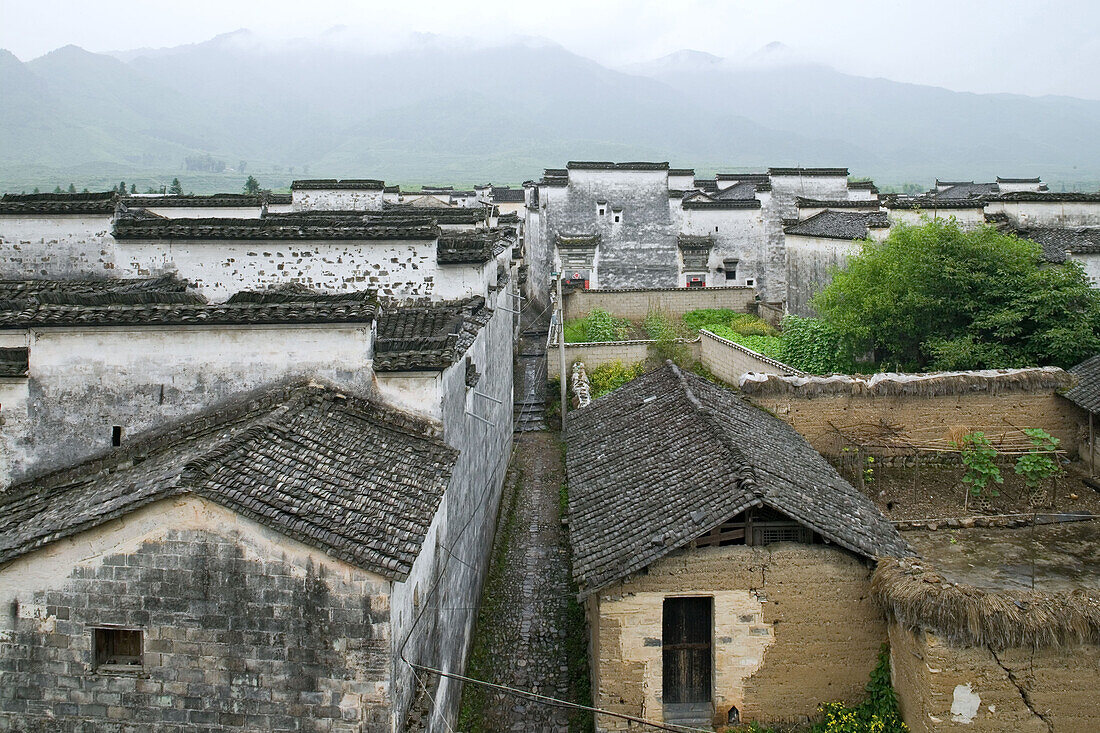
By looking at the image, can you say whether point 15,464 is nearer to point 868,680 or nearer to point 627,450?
point 627,450

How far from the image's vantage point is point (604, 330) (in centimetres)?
2733

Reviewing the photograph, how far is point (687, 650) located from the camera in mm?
9031

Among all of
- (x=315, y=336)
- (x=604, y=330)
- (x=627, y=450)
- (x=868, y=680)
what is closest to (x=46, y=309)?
(x=315, y=336)

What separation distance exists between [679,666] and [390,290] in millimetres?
7643

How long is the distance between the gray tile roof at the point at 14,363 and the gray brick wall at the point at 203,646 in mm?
3125

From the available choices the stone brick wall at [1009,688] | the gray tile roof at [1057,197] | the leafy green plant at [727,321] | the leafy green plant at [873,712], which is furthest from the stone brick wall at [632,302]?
the stone brick wall at [1009,688]

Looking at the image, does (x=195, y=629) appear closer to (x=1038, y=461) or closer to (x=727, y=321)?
(x=1038, y=461)

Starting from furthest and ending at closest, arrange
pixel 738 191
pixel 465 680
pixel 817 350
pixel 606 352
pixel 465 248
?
pixel 738 191 → pixel 606 352 → pixel 817 350 → pixel 465 248 → pixel 465 680

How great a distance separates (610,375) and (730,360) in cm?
345

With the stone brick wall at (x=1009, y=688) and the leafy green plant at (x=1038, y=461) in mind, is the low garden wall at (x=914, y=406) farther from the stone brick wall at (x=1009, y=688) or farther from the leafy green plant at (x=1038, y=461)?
the stone brick wall at (x=1009, y=688)

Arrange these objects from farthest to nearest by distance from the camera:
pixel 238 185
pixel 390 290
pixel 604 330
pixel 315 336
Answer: pixel 238 185 < pixel 604 330 < pixel 390 290 < pixel 315 336

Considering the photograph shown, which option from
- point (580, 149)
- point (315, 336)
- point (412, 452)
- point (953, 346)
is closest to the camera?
point (412, 452)

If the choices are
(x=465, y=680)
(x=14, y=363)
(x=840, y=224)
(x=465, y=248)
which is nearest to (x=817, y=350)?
(x=840, y=224)

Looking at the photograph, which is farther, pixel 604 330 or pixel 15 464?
pixel 604 330
